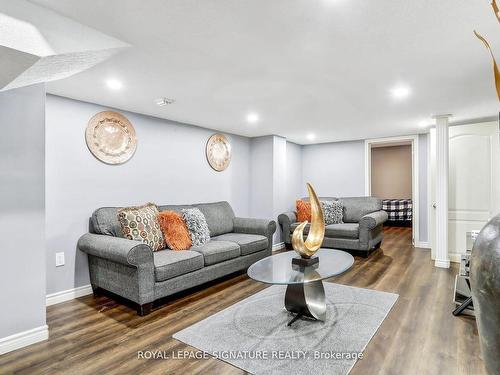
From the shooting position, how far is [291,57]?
219cm

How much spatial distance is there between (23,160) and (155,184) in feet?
5.84

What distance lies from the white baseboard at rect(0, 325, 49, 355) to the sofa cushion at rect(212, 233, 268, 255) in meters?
2.09

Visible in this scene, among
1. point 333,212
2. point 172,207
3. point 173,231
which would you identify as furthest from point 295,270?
point 333,212

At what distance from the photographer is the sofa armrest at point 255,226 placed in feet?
13.8

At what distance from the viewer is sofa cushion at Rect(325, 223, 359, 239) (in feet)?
15.5

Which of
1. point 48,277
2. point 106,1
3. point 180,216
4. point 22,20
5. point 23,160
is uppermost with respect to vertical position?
point 106,1

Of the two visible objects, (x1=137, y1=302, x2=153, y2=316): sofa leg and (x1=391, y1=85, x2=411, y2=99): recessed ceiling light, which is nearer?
(x1=137, y1=302, x2=153, y2=316): sofa leg

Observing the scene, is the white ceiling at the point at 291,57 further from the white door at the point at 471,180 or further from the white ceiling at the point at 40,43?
the white door at the point at 471,180

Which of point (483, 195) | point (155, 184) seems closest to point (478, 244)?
point (155, 184)

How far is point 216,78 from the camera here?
262 centimetres

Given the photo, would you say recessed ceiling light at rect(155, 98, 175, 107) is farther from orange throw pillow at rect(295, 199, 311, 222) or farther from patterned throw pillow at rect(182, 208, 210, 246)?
orange throw pillow at rect(295, 199, 311, 222)

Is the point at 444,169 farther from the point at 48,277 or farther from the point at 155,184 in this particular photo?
the point at 48,277

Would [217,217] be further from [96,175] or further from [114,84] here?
[114,84]

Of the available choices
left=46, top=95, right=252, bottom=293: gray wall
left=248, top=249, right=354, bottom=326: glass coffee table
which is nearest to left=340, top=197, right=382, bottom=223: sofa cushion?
left=46, top=95, right=252, bottom=293: gray wall
